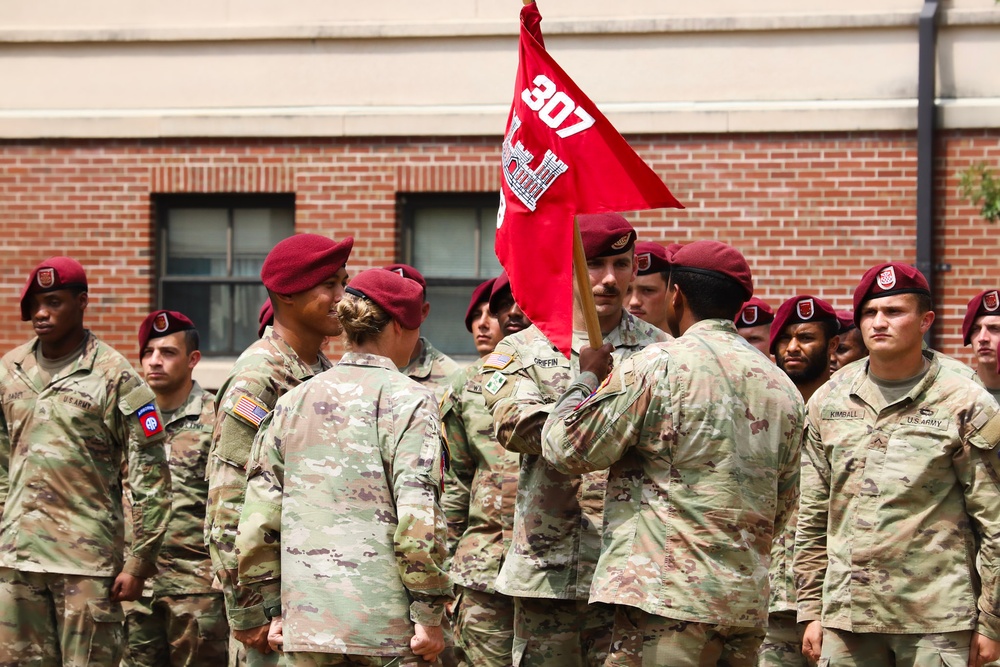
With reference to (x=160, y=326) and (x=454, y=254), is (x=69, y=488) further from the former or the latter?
(x=454, y=254)

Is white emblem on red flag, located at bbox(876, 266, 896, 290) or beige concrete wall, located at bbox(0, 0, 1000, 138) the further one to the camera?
beige concrete wall, located at bbox(0, 0, 1000, 138)

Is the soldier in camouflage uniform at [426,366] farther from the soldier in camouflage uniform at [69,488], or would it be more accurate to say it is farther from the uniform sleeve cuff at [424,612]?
the uniform sleeve cuff at [424,612]

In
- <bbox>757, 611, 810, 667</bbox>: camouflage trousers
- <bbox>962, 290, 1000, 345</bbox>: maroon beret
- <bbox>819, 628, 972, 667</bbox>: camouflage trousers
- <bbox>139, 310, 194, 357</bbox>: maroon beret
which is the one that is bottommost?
<bbox>757, 611, 810, 667</bbox>: camouflage trousers

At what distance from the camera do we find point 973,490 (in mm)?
5684

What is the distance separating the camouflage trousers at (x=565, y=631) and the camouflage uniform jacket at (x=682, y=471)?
731 mm

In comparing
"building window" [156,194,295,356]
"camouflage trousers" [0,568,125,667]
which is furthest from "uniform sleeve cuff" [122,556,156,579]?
"building window" [156,194,295,356]

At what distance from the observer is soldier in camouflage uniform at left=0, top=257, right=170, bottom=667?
22.9 feet

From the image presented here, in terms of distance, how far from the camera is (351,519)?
4.75 metres

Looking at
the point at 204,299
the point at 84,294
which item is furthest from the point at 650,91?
the point at 84,294

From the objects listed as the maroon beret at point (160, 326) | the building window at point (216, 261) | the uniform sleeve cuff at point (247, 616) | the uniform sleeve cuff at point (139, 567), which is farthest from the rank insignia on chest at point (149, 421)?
the building window at point (216, 261)

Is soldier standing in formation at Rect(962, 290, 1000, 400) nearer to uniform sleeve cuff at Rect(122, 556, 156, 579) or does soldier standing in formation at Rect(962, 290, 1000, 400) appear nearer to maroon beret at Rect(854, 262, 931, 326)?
maroon beret at Rect(854, 262, 931, 326)

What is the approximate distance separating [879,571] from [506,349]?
6.09 feet

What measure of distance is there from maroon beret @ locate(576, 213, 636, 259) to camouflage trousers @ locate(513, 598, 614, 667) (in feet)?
4.78

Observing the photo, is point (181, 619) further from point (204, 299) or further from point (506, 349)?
point (204, 299)
